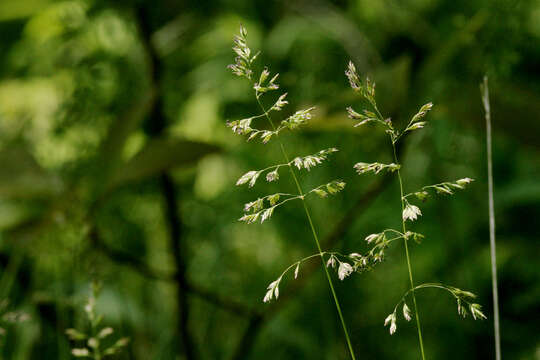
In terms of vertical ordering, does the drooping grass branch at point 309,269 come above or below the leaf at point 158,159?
below

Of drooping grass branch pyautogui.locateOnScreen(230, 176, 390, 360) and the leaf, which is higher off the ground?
the leaf

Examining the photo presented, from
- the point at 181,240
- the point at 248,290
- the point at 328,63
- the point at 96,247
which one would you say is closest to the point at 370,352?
the point at 248,290

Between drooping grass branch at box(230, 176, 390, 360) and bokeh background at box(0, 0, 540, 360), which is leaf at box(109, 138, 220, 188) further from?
drooping grass branch at box(230, 176, 390, 360)

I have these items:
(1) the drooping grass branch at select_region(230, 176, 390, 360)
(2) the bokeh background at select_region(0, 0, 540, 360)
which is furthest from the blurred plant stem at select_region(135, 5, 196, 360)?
(1) the drooping grass branch at select_region(230, 176, 390, 360)

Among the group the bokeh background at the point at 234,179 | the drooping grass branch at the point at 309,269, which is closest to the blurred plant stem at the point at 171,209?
the bokeh background at the point at 234,179

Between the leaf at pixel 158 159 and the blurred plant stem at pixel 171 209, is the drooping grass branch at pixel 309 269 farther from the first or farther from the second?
the leaf at pixel 158 159

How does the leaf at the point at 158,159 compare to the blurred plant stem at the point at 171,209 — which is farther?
the blurred plant stem at the point at 171,209

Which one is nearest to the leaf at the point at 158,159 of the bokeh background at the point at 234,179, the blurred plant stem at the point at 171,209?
the bokeh background at the point at 234,179

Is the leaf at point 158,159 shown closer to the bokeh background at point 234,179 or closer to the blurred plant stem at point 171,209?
the bokeh background at point 234,179
